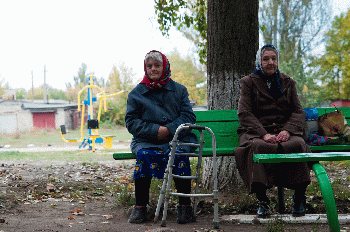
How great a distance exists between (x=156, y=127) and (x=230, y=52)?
71.9 inches

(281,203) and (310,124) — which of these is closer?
(281,203)

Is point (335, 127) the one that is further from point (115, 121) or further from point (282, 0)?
point (115, 121)

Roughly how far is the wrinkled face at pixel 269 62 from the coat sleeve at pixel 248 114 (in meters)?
0.21

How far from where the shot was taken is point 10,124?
151 ft

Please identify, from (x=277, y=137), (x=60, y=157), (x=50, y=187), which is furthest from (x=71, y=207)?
(x=60, y=157)

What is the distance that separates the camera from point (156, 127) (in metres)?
4.15

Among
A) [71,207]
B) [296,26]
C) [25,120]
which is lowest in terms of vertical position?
[71,207]

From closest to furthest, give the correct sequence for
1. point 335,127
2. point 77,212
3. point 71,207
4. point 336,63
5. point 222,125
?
point 335,127 → point 77,212 → point 222,125 → point 71,207 → point 336,63

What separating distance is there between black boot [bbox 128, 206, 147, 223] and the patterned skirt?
0.32 m

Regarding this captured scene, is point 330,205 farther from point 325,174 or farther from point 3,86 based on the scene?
point 3,86

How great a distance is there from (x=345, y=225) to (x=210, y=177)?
1.99 metres

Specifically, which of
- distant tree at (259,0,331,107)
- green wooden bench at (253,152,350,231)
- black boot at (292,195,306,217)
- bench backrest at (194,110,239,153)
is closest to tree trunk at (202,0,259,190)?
bench backrest at (194,110,239,153)

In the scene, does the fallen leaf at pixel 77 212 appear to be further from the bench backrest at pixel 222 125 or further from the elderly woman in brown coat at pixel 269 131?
the elderly woman in brown coat at pixel 269 131

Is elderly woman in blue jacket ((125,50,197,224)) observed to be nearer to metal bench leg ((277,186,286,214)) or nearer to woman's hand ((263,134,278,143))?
woman's hand ((263,134,278,143))
